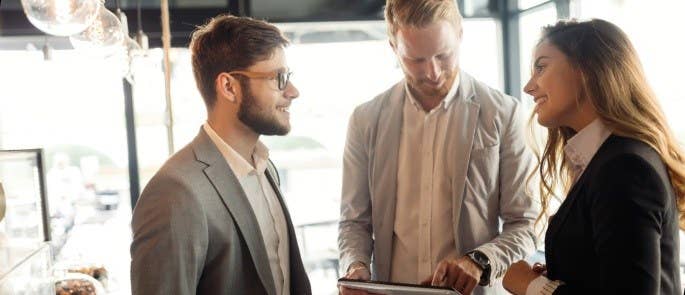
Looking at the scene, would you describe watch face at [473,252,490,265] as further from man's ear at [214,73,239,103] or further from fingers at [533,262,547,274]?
man's ear at [214,73,239,103]

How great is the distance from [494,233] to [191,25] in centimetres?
331

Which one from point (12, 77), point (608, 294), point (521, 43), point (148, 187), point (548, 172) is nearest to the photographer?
point (608, 294)

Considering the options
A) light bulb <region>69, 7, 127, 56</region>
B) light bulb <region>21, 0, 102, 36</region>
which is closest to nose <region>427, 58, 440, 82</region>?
light bulb <region>21, 0, 102, 36</region>

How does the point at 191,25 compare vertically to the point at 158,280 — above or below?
above

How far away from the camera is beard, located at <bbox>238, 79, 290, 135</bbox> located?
1629 millimetres

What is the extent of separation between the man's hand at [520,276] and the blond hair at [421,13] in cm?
72

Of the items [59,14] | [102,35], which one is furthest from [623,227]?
[102,35]

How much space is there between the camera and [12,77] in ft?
15.4

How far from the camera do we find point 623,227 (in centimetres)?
121

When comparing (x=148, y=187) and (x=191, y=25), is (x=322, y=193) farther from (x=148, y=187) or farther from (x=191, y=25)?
(x=148, y=187)

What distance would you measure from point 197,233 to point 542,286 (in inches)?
29.1

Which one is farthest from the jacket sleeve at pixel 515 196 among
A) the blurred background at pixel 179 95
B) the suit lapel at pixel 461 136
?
the blurred background at pixel 179 95

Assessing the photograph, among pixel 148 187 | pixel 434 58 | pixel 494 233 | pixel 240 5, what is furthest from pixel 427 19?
pixel 240 5

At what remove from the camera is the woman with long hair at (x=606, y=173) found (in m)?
1.21
